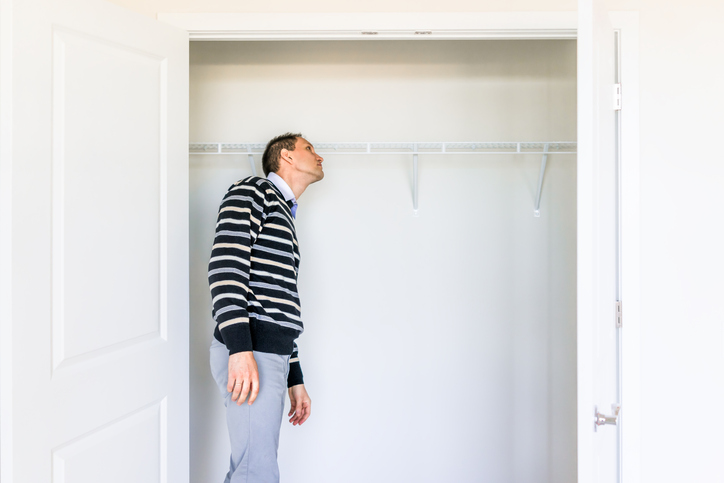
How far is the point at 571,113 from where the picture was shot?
6.76ft

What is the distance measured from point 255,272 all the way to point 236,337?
0.23 metres

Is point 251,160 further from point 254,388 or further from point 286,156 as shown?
point 254,388

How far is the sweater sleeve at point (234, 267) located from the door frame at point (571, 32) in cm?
61

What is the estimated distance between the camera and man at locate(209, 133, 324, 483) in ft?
4.55

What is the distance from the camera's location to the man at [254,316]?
1.39m

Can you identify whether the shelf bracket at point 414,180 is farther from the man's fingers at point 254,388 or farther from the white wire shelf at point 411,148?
the man's fingers at point 254,388
